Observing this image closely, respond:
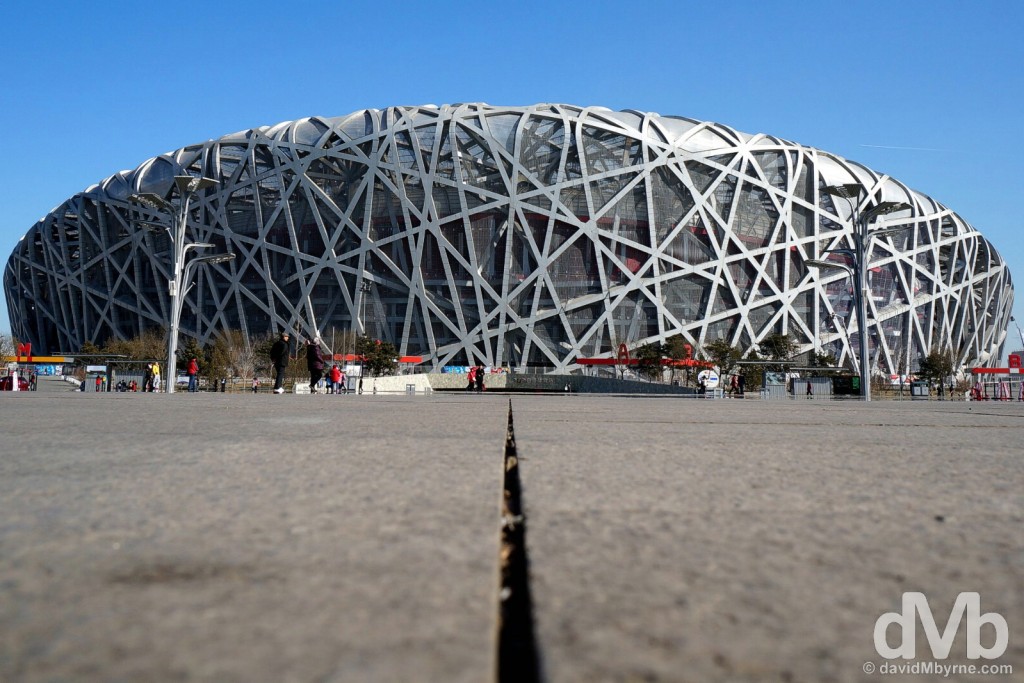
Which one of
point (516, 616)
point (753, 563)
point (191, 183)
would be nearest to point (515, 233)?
point (191, 183)

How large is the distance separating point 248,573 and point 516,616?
0.36m

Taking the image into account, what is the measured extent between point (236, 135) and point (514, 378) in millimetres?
27820

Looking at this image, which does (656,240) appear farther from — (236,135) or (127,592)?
(127,592)

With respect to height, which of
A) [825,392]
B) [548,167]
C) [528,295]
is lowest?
[825,392]

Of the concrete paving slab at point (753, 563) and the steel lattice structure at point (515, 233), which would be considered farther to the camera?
the steel lattice structure at point (515, 233)

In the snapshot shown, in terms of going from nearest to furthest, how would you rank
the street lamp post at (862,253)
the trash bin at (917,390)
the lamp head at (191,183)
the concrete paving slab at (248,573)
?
1. the concrete paving slab at (248,573)
2. the lamp head at (191,183)
3. the street lamp post at (862,253)
4. the trash bin at (917,390)

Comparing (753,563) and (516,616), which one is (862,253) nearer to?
(753,563)

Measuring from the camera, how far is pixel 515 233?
5250cm

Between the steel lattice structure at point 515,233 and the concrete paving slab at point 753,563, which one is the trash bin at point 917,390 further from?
the concrete paving slab at point 753,563

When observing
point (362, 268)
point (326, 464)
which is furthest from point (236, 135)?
point (326, 464)

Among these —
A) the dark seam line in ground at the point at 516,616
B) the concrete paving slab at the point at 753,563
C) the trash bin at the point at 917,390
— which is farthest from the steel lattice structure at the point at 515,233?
the dark seam line in ground at the point at 516,616

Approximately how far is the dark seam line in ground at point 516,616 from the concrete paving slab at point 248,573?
2 cm

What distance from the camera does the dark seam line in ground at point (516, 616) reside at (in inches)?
24.8

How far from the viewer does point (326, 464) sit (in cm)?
228
